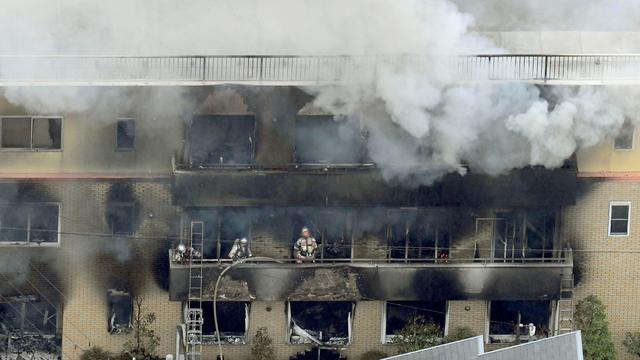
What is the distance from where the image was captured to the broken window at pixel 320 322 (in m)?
33.6

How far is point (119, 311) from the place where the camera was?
3350 centimetres

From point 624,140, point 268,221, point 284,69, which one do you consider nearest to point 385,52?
point 284,69

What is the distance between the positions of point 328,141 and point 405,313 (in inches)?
153


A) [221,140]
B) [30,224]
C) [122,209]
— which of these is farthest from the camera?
[30,224]

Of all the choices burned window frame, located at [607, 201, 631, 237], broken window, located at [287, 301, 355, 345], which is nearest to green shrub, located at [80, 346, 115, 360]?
broken window, located at [287, 301, 355, 345]

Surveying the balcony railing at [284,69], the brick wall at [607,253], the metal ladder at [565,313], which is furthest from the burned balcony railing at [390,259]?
the balcony railing at [284,69]

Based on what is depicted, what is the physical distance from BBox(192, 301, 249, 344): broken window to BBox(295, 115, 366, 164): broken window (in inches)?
132

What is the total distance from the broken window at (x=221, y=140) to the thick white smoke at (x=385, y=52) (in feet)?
4.45

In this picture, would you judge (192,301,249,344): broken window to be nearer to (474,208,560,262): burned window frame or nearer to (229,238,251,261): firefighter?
(229,238,251,261): firefighter

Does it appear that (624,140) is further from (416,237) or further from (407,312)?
(407,312)

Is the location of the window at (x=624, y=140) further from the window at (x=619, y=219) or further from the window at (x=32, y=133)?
the window at (x=32, y=133)

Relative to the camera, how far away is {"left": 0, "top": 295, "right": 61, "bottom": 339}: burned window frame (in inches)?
1321

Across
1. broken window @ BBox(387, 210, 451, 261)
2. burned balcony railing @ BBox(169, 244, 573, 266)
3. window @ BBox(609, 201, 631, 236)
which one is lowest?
burned balcony railing @ BBox(169, 244, 573, 266)

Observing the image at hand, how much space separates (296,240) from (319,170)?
63.4 inches
